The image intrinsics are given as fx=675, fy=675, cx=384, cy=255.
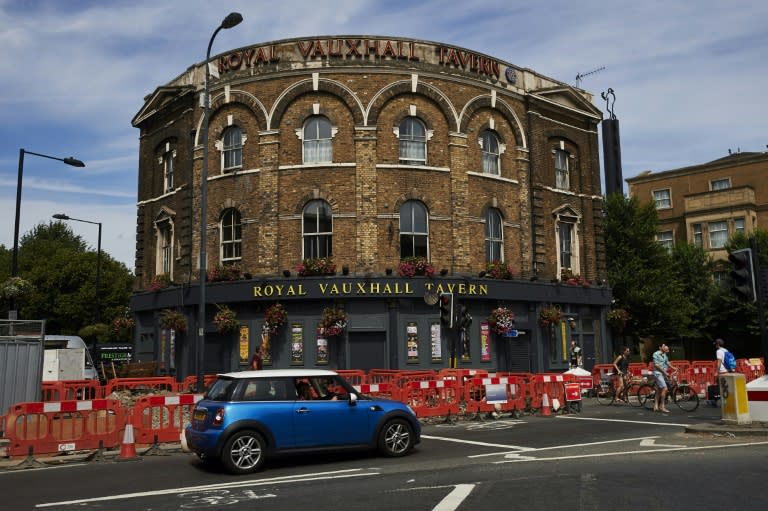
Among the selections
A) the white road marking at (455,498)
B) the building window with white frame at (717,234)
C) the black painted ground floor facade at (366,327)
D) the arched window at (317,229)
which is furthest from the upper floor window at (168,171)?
the building window with white frame at (717,234)

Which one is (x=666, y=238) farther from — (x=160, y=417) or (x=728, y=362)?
(x=160, y=417)

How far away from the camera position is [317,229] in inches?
942

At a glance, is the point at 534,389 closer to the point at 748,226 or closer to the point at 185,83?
the point at 185,83

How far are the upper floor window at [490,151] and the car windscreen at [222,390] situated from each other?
17.8 meters

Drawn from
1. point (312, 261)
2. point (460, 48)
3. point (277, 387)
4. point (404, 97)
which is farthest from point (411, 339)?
point (277, 387)

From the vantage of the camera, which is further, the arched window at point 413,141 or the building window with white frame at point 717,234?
the building window with white frame at point 717,234

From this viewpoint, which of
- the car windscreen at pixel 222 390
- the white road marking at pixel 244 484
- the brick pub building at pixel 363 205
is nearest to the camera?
the white road marking at pixel 244 484

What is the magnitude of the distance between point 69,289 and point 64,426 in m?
43.1

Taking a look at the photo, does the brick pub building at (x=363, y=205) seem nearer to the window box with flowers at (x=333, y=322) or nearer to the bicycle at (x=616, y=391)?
the window box with flowers at (x=333, y=322)

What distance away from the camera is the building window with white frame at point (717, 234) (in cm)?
4734

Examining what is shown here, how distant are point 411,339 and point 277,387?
13709mm

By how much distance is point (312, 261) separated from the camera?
75.8 ft

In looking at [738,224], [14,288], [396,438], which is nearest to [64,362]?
[14,288]

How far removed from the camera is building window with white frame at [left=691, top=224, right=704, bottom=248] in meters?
48.1
